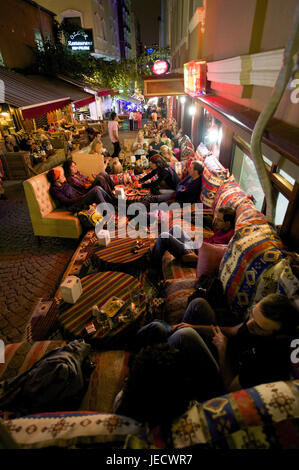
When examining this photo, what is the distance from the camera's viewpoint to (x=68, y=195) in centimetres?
507

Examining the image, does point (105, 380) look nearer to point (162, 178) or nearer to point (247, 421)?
point (247, 421)

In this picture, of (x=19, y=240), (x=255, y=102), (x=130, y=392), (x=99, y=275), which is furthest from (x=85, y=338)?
(x=19, y=240)

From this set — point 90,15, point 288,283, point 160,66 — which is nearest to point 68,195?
point 288,283

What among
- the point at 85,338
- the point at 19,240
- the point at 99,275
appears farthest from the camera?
the point at 19,240

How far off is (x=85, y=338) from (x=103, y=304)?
43 cm

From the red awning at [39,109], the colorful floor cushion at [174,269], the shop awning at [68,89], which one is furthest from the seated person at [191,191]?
the shop awning at [68,89]

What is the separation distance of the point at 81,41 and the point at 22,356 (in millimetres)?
25421

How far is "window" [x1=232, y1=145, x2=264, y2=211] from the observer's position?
3.78m

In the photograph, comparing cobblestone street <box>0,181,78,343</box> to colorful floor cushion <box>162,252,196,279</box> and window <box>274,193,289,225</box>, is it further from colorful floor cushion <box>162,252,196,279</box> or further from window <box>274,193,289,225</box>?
window <box>274,193,289,225</box>

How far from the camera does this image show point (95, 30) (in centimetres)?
2225

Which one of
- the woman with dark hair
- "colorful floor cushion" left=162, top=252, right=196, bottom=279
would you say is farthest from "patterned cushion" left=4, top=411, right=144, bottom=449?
the woman with dark hair
